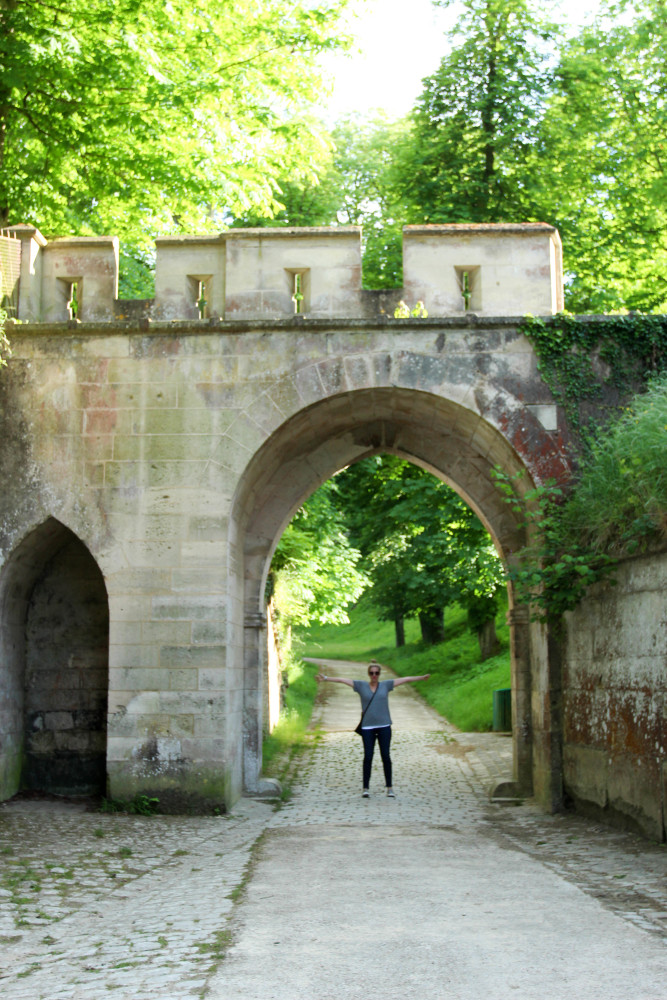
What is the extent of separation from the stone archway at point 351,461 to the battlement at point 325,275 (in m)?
0.93

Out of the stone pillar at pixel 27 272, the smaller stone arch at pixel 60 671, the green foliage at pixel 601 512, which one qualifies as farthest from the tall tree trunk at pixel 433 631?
the stone pillar at pixel 27 272

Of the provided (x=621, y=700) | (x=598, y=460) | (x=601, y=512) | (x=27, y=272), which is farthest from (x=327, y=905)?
(x=27, y=272)

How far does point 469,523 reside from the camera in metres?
17.5

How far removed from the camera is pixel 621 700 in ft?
26.2

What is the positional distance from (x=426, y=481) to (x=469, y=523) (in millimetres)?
1060

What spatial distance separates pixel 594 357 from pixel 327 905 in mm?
5994

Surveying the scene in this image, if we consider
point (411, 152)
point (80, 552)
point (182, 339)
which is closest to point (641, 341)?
point (182, 339)

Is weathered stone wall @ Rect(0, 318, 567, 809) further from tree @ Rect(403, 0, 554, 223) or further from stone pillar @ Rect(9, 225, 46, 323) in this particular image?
tree @ Rect(403, 0, 554, 223)

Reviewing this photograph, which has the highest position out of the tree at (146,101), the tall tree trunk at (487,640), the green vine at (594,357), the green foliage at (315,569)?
the tree at (146,101)

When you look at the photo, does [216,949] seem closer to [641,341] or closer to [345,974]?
[345,974]

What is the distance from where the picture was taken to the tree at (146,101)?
10.1 metres

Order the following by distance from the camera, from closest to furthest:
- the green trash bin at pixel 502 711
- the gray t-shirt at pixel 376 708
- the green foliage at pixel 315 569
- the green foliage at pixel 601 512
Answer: the green foliage at pixel 601 512, the gray t-shirt at pixel 376 708, the green foliage at pixel 315 569, the green trash bin at pixel 502 711

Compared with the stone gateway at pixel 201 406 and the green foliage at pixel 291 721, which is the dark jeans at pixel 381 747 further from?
the green foliage at pixel 291 721

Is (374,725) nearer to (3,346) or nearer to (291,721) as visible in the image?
(3,346)
